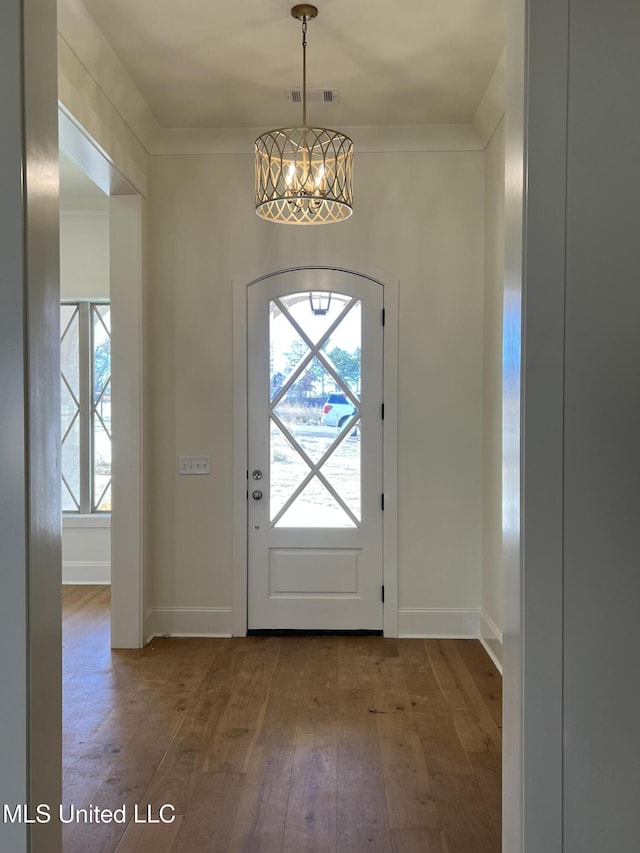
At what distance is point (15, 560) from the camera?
1328 millimetres

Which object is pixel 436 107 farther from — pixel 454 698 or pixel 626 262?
pixel 454 698

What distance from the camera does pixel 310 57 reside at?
3.18 m

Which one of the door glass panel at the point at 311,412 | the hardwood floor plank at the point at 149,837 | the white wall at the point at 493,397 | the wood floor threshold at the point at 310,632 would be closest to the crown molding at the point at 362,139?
the white wall at the point at 493,397

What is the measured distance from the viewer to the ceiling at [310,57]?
9.23 ft

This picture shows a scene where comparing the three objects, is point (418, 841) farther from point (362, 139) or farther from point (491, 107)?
point (362, 139)

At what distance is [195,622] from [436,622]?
1530mm

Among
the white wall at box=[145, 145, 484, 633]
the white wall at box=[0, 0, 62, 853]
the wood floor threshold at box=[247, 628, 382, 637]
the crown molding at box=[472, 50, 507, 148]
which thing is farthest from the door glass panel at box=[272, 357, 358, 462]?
the white wall at box=[0, 0, 62, 853]

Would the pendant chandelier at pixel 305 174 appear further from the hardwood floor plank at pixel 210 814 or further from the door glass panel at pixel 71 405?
the door glass panel at pixel 71 405

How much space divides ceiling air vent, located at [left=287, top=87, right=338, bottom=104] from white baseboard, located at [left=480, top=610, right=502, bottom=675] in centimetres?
310

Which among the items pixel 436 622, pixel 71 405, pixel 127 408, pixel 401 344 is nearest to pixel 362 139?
pixel 401 344

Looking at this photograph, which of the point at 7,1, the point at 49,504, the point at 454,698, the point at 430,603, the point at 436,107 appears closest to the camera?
the point at 7,1

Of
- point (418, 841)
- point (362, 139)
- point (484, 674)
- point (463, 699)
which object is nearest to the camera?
point (418, 841)

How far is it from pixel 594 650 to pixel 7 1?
1.81 metres

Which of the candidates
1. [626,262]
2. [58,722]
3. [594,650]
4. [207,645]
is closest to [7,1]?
[626,262]
